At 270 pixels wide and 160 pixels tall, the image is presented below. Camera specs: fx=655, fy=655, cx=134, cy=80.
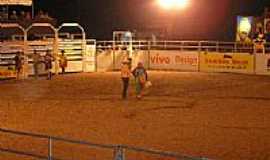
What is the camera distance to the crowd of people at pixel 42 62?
29.4 meters

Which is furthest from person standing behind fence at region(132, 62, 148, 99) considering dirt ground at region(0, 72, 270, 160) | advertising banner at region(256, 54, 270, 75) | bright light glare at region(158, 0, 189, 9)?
bright light glare at region(158, 0, 189, 9)

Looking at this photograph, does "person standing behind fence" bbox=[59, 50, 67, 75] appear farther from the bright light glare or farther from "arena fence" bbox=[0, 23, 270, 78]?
the bright light glare

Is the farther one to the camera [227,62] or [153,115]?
[227,62]

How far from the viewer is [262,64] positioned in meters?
32.4

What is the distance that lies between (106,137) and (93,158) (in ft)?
7.92

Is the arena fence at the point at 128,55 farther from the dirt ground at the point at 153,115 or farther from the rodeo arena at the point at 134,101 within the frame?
the dirt ground at the point at 153,115

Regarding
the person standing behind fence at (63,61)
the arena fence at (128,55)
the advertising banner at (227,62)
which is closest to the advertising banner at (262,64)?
the arena fence at (128,55)

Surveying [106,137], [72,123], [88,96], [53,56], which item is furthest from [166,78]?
[106,137]

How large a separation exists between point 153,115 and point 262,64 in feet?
52.6

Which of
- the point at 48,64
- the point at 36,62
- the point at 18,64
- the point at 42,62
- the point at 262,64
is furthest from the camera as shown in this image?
the point at 262,64

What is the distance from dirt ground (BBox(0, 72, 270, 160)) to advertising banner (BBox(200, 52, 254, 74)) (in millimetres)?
4023

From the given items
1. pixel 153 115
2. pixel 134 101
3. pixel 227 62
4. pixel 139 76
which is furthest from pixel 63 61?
pixel 153 115

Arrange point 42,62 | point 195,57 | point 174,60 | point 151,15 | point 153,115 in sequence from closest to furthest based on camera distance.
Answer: point 153,115 < point 42,62 < point 195,57 < point 174,60 < point 151,15

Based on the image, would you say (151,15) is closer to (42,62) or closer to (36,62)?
(42,62)
